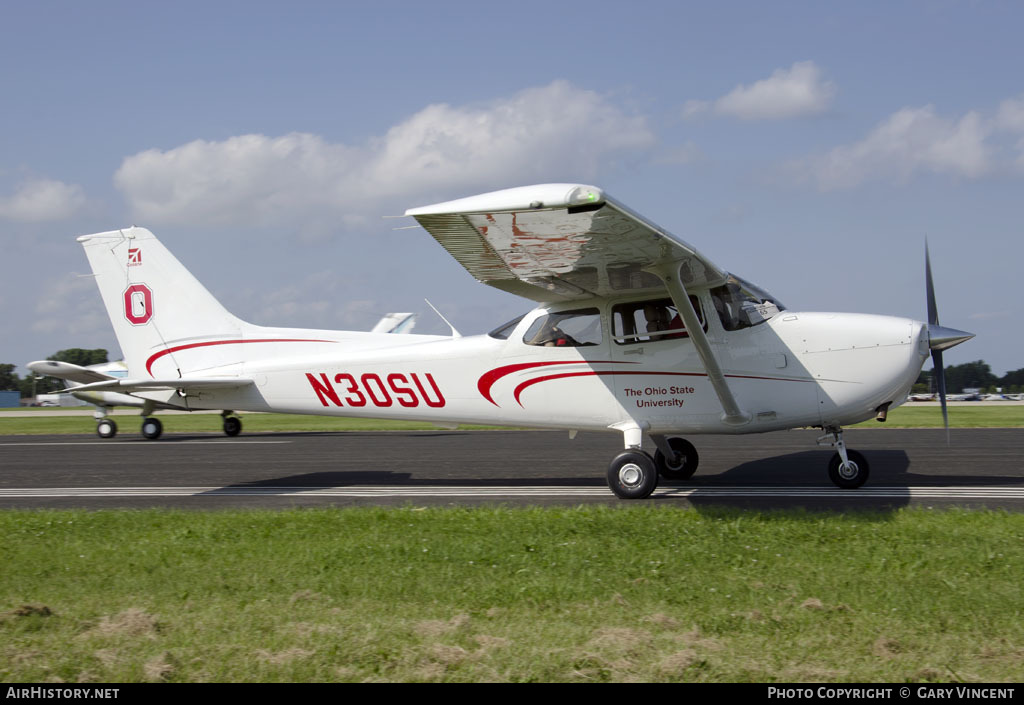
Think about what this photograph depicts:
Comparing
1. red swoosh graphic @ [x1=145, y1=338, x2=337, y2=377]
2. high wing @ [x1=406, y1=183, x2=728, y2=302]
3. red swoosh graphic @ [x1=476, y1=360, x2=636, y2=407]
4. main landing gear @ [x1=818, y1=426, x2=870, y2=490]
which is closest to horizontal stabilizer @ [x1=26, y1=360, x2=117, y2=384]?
red swoosh graphic @ [x1=145, y1=338, x2=337, y2=377]

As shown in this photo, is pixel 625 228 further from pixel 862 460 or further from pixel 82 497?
pixel 82 497

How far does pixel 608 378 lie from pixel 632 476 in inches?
46.2

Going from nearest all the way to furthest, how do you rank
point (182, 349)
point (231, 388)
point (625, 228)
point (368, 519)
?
1. point (625, 228)
2. point (368, 519)
3. point (231, 388)
4. point (182, 349)

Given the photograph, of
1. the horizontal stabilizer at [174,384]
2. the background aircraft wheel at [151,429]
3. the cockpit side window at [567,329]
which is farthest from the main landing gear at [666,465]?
the background aircraft wheel at [151,429]

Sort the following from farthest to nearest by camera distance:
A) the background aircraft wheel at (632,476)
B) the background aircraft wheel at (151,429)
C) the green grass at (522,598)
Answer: the background aircraft wheel at (151,429), the background aircraft wheel at (632,476), the green grass at (522,598)

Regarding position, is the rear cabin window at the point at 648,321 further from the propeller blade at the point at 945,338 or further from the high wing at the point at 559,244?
the propeller blade at the point at 945,338

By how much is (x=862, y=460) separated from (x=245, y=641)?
720 centimetres

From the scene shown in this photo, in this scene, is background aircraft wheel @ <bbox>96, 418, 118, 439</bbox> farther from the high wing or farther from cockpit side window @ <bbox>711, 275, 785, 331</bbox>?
cockpit side window @ <bbox>711, 275, 785, 331</bbox>

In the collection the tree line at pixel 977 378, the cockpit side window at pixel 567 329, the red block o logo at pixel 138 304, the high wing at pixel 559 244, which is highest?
the red block o logo at pixel 138 304

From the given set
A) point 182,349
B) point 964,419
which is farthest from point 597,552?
point 964,419

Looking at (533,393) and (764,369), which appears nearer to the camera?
(764,369)

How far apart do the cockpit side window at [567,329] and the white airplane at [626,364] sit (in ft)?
0.05

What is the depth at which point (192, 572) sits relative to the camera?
5352 millimetres

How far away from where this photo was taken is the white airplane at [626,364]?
7977 millimetres
